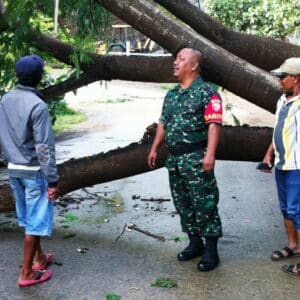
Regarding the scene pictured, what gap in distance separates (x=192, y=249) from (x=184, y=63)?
5.05 feet

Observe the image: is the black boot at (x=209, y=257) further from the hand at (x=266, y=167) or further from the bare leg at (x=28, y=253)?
the bare leg at (x=28, y=253)

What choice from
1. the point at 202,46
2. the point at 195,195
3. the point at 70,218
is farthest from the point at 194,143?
the point at 70,218

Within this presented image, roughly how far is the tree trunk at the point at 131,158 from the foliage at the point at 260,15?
11.1 metres

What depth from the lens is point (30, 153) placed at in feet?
13.5

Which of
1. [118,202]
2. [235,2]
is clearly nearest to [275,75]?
[118,202]

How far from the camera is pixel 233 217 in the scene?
20.3ft

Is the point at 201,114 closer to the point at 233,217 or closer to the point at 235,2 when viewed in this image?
the point at 233,217

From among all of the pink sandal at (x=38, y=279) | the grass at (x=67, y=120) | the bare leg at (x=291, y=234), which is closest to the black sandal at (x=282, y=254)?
the bare leg at (x=291, y=234)

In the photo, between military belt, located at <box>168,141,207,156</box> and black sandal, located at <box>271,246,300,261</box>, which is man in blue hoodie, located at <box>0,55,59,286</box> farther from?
black sandal, located at <box>271,246,300,261</box>

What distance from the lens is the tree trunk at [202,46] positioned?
14.9ft

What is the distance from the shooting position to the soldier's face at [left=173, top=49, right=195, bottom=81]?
436 centimetres

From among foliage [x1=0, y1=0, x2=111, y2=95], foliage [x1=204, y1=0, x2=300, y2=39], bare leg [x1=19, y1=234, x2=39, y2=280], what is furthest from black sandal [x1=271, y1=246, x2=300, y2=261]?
foliage [x1=204, y1=0, x2=300, y2=39]

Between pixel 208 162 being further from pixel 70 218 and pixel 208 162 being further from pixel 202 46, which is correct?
pixel 70 218

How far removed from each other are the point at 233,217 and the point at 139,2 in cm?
267
